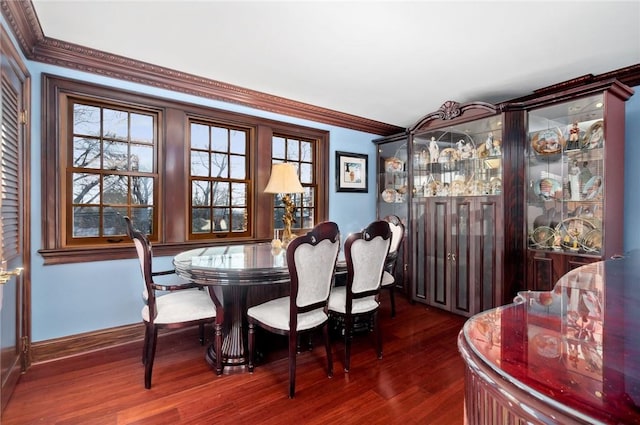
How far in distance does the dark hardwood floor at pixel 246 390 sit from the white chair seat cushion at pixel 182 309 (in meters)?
0.44

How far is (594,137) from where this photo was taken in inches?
107

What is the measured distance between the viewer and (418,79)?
3072 mm

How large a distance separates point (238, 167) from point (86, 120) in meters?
1.40

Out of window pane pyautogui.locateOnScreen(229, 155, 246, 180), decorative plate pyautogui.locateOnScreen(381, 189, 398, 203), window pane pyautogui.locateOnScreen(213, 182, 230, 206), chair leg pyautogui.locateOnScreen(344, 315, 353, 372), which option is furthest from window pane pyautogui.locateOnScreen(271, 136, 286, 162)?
chair leg pyautogui.locateOnScreen(344, 315, 353, 372)

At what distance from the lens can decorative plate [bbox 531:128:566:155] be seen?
9.62 ft

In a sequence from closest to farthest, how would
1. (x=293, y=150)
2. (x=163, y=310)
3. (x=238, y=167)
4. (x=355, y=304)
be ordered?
(x=163, y=310), (x=355, y=304), (x=238, y=167), (x=293, y=150)

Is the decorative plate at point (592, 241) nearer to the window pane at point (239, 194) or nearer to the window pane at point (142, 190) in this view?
the window pane at point (239, 194)

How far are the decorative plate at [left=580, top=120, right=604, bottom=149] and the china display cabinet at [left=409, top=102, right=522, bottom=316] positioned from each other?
52 cm

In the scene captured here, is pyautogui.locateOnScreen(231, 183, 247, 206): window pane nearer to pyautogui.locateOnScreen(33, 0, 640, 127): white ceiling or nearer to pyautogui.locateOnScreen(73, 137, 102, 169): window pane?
pyautogui.locateOnScreen(33, 0, 640, 127): white ceiling

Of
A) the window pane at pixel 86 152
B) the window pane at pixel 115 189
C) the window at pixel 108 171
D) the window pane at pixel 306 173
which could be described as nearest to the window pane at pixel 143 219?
the window at pixel 108 171

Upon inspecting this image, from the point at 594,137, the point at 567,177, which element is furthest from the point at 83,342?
the point at 594,137

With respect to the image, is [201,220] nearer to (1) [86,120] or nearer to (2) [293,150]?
(1) [86,120]

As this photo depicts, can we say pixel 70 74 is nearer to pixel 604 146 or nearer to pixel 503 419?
pixel 503 419

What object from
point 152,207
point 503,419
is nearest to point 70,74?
point 152,207
